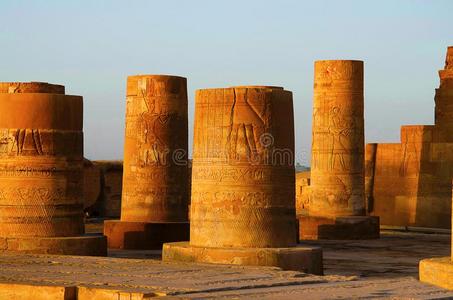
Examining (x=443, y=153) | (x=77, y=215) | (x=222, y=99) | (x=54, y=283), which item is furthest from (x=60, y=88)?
(x=443, y=153)

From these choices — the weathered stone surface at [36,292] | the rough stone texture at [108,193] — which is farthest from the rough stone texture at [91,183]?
the weathered stone surface at [36,292]

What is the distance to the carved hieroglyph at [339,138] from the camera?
25.5 m

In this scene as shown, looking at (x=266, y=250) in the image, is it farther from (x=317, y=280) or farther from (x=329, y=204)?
(x=329, y=204)

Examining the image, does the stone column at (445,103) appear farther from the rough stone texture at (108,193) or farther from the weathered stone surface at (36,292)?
the weathered stone surface at (36,292)

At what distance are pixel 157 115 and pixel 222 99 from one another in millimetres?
6209

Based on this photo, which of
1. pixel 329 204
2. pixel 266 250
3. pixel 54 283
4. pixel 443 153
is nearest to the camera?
pixel 54 283

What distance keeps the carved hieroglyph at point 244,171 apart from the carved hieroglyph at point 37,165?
2.72 meters

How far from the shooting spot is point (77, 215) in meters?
17.9

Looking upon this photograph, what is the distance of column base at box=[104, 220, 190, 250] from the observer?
2122 cm

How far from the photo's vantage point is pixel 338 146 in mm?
25547

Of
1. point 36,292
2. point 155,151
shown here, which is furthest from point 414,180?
point 36,292

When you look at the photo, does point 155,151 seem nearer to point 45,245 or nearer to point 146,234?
point 146,234

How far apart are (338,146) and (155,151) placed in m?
5.37

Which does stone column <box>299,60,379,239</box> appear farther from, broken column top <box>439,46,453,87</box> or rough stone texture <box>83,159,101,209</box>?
rough stone texture <box>83,159,101,209</box>
